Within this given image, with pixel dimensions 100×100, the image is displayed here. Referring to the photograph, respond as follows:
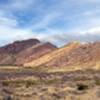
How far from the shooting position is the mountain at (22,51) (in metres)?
141

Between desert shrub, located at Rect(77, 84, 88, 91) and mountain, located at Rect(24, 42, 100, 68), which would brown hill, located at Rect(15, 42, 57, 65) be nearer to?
mountain, located at Rect(24, 42, 100, 68)

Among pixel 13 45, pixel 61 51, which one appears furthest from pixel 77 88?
pixel 13 45

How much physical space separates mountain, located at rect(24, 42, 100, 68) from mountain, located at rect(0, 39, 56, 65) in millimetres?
24423

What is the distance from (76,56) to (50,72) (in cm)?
3363

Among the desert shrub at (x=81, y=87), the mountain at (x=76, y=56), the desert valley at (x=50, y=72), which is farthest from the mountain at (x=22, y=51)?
the desert shrub at (x=81, y=87)

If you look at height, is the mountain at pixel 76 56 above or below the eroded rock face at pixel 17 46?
below

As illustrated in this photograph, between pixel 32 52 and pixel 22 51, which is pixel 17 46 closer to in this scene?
pixel 22 51

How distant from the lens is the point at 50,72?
2611 inches

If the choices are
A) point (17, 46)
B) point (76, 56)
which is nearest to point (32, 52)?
point (17, 46)

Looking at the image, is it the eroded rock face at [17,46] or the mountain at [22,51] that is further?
the eroded rock face at [17,46]

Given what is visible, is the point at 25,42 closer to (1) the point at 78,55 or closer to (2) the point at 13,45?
(2) the point at 13,45

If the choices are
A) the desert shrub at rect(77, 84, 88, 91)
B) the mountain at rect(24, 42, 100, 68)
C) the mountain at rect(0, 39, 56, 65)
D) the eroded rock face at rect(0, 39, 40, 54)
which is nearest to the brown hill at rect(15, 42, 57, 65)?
the mountain at rect(0, 39, 56, 65)

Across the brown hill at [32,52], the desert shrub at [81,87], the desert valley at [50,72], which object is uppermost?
the brown hill at [32,52]

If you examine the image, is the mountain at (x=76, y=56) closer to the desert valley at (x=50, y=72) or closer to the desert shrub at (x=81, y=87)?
the desert valley at (x=50, y=72)
